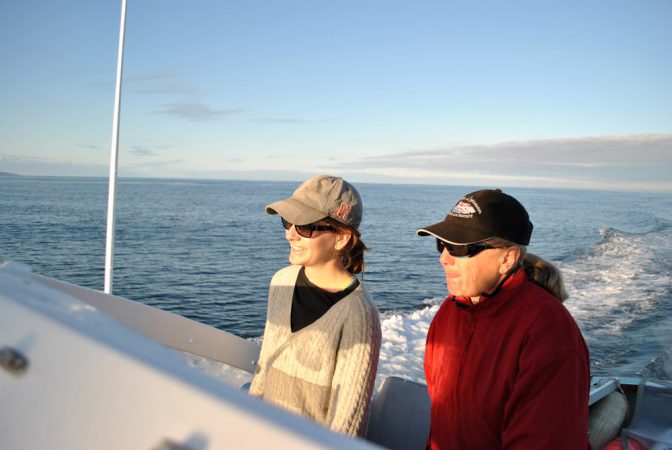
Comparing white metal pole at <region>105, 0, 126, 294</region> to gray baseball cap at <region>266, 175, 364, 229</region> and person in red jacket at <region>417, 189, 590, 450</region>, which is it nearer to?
gray baseball cap at <region>266, 175, 364, 229</region>

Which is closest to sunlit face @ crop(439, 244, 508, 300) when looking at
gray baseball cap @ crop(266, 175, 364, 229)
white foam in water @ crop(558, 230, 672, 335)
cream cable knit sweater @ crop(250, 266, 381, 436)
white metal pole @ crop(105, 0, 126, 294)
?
cream cable knit sweater @ crop(250, 266, 381, 436)

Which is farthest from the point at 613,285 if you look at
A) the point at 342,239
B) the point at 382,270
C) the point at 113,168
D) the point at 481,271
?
the point at 481,271

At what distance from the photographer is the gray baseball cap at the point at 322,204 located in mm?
2031

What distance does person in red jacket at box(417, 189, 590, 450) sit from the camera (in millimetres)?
1420

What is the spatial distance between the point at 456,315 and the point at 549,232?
29.3m

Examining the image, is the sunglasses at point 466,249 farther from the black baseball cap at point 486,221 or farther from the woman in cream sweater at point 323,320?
the woman in cream sweater at point 323,320

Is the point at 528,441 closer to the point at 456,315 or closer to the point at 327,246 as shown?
the point at 456,315

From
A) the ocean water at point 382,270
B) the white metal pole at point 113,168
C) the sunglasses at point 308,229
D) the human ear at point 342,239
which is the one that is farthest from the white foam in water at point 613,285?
the sunglasses at point 308,229

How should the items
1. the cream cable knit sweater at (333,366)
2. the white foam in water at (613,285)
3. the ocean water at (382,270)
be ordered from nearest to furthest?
the cream cable knit sweater at (333,366)
the ocean water at (382,270)
the white foam in water at (613,285)

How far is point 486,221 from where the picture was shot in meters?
1.71

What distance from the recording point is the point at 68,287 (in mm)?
1494

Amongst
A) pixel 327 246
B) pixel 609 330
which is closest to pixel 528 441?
pixel 327 246

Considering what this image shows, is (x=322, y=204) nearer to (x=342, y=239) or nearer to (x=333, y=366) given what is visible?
(x=342, y=239)

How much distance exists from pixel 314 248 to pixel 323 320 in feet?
0.93
